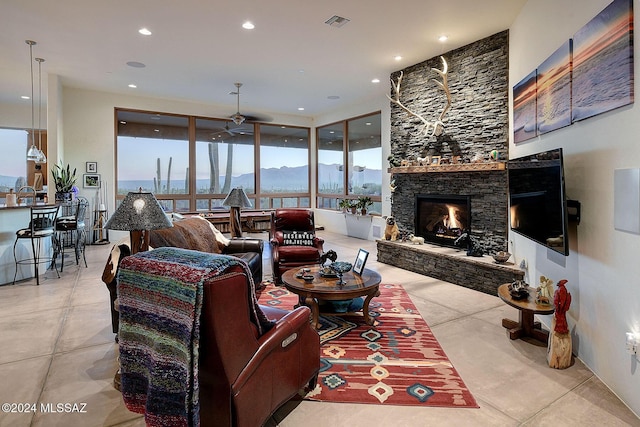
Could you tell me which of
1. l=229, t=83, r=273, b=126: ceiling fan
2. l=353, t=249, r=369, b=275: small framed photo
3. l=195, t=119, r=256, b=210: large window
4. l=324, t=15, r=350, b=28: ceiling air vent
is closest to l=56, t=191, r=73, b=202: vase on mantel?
l=195, t=119, r=256, b=210: large window

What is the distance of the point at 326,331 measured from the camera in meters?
3.25

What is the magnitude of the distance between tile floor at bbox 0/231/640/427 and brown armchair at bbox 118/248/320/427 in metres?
0.44

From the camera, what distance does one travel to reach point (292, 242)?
510cm

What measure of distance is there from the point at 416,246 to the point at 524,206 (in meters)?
2.19


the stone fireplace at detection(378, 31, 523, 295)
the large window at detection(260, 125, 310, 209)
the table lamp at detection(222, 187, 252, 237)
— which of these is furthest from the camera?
the large window at detection(260, 125, 310, 209)

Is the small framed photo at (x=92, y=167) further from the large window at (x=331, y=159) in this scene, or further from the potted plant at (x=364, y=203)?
the potted plant at (x=364, y=203)

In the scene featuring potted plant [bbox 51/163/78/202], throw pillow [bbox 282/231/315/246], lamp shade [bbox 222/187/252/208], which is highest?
potted plant [bbox 51/163/78/202]

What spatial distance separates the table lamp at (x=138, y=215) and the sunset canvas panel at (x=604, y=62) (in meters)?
3.04

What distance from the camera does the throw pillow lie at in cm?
508

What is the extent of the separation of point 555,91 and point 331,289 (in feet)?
8.61

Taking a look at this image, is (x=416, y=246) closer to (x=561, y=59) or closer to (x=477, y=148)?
(x=477, y=148)

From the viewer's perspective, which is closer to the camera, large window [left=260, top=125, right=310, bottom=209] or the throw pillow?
the throw pillow

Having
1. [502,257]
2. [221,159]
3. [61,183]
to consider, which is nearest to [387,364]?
[502,257]

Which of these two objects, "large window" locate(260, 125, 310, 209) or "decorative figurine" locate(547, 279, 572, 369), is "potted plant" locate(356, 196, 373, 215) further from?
"decorative figurine" locate(547, 279, 572, 369)
